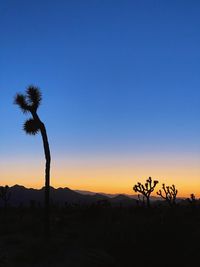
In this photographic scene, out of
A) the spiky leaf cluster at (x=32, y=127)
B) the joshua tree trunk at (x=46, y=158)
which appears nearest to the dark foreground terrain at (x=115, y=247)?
the joshua tree trunk at (x=46, y=158)

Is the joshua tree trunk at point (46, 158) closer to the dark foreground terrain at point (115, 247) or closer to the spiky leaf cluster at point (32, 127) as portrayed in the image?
the spiky leaf cluster at point (32, 127)

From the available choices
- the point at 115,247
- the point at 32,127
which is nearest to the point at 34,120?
the point at 32,127

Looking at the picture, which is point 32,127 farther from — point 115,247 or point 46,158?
point 115,247

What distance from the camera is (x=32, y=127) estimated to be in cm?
1994

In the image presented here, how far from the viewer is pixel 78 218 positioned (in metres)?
24.9

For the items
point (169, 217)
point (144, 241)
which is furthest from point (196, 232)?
point (144, 241)

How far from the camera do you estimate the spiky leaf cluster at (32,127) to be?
1994 centimetres

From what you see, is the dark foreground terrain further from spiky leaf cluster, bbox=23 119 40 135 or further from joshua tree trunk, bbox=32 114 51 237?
spiky leaf cluster, bbox=23 119 40 135

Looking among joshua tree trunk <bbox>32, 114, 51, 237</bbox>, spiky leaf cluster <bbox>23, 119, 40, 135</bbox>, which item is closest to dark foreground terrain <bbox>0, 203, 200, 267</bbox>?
joshua tree trunk <bbox>32, 114, 51, 237</bbox>

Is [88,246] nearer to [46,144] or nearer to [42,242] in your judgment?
[42,242]

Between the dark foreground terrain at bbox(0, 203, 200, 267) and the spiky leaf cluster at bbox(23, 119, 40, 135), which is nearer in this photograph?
the dark foreground terrain at bbox(0, 203, 200, 267)

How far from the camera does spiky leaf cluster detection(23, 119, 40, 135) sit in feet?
65.4

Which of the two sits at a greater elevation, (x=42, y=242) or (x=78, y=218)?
(x=78, y=218)

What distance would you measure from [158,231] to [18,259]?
A: 4764mm
